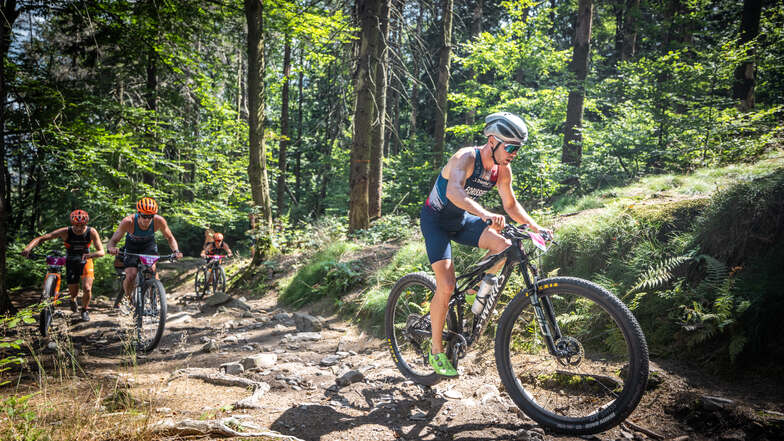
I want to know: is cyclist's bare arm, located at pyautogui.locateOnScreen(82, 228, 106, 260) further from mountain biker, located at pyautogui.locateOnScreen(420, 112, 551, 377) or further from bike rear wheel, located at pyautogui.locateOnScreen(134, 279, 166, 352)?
mountain biker, located at pyautogui.locateOnScreen(420, 112, 551, 377)

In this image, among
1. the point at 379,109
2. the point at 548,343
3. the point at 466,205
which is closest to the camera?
the point at 548,343

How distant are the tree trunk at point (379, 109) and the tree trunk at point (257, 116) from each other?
9.57 ft

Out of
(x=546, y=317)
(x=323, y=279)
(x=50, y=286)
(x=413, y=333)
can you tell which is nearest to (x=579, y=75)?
(x=323, y=279)

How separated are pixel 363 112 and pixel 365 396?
7469 mm

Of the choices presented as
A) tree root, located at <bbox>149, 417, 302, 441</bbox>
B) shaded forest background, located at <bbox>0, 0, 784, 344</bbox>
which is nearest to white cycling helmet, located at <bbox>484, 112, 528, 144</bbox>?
tree root, located at <bbox>149, 417, 302, 441</bbox>

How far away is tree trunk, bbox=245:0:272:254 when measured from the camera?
32.2ft

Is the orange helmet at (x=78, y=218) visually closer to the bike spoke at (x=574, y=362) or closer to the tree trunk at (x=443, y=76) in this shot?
the bike spoke at (x=574, y=362)

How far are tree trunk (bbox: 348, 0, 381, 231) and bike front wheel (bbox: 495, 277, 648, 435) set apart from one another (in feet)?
21.6

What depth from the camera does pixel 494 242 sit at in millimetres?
3406

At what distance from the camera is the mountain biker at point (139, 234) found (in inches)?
248

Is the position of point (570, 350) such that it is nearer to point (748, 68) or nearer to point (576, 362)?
point (576, 362)

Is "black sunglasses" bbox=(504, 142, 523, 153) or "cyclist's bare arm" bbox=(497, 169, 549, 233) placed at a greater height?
"black sunglasses" bbox=(504, 142, 523, 153)

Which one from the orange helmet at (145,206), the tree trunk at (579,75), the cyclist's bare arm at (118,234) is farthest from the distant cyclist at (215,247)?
the tree trunk at (579,75)

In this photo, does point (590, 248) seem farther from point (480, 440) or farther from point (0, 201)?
point (0, 201)
